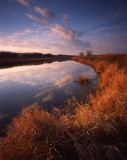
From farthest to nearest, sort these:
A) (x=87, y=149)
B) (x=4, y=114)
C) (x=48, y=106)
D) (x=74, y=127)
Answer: (x=48, y=106), (x=4, y=114), (x=74, y=127), (x=87, y=149)

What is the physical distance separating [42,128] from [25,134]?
0.36 m

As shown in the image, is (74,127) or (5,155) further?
(74,127)

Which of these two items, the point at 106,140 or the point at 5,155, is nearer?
the point at 5,155

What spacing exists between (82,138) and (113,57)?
11647 mm

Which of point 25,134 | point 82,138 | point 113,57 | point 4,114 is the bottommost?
point 4,114

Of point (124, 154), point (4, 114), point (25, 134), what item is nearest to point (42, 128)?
point (25, 134)

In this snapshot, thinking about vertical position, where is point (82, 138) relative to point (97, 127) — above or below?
below

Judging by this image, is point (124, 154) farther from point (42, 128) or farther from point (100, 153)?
point (42, 128)

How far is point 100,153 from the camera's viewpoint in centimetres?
143

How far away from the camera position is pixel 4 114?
10.9 feet

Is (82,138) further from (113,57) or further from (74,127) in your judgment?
(113,57)

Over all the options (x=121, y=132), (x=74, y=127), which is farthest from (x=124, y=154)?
(x=74, y=127)

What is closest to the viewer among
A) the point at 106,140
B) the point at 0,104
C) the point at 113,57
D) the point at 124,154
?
the point at 124,154

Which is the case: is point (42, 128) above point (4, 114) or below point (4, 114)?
above
